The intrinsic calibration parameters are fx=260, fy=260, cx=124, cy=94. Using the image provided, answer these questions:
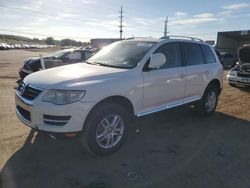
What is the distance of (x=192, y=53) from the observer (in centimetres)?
589

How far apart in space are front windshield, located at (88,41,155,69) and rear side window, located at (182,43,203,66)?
1.04 meters

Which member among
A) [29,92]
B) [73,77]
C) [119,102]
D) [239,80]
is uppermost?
[73,77]

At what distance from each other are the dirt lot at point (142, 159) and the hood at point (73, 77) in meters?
0.94

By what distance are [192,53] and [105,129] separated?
2.94 m

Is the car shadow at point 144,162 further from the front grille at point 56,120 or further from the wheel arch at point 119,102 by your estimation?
the wheel arch at point 119,102

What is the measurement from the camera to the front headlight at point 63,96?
3.63 metres

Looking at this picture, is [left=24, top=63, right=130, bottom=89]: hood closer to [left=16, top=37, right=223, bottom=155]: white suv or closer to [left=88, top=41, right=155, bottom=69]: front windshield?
[left=16, top=37, right=223, bottom=155]: white suv

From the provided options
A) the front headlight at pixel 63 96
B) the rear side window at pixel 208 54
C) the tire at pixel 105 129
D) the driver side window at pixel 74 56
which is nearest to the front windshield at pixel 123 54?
the tire at pixel 105 129

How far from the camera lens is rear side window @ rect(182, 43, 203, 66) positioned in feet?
18.6

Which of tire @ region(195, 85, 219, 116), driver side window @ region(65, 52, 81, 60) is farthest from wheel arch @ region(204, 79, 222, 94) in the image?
driver side window @ region(65, 52, 81, 60)

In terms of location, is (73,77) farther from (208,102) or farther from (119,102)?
(208,102)

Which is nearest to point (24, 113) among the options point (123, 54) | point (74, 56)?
point (123, 54)

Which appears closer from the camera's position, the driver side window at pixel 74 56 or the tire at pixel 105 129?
the tire at pixel 105 129

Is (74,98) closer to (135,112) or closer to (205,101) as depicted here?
(135,112)
